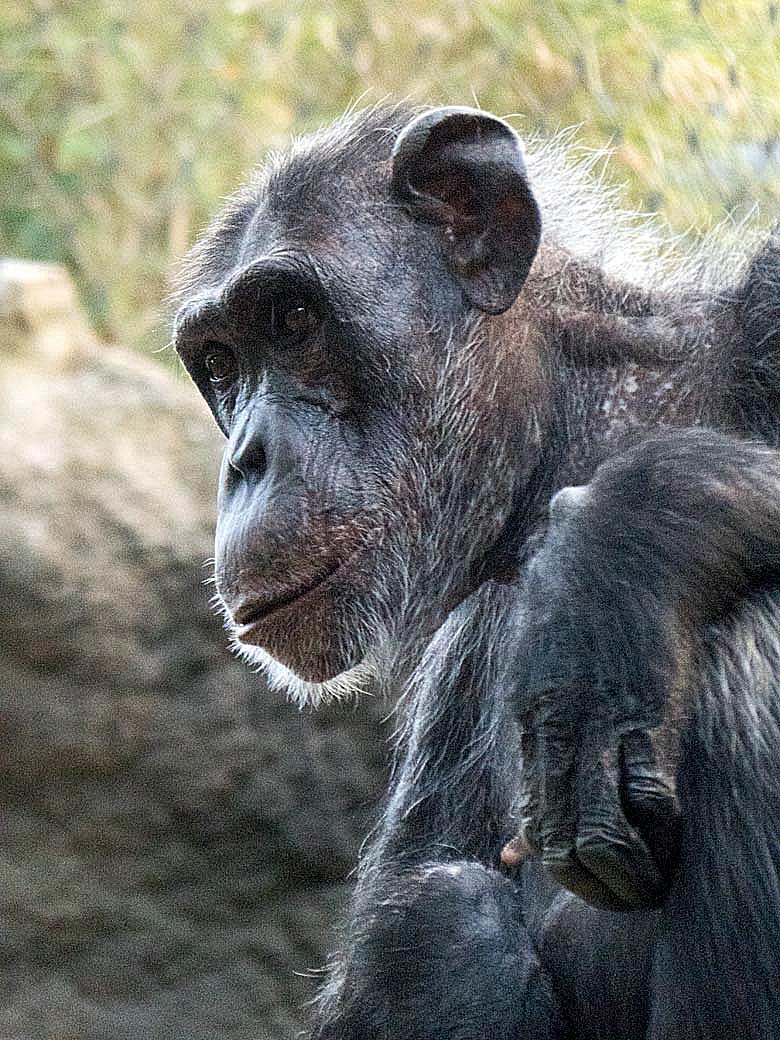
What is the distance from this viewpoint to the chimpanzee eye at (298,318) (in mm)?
2670

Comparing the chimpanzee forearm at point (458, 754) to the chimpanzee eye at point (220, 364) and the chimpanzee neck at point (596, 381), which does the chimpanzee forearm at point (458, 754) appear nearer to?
the chimpanzee neck at point (596, 381)

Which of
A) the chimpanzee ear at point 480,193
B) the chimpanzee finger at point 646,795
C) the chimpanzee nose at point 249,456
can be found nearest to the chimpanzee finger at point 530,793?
the chimpanzee finger at point 646,795

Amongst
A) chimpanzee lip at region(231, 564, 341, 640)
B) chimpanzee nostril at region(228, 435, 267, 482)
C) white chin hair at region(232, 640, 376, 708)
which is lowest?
white chin hair at region(232, 640, 376, 708)

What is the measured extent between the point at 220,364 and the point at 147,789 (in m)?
1.73

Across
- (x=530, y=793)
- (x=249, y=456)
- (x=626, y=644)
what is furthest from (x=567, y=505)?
(x=249, y=456)

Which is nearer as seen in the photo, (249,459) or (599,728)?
(599,728)

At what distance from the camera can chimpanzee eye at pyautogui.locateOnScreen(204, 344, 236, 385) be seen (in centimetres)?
285

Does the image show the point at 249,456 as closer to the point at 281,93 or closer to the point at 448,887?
the point at 448,887

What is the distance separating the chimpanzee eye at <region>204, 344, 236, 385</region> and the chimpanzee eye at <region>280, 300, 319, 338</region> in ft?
0.55

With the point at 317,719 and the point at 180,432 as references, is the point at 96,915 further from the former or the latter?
the point at 180,432

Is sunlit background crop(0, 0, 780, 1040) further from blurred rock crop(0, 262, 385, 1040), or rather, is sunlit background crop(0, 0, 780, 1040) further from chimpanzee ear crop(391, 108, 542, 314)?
chimpanzee ear crop(391, 108, 542, 314)

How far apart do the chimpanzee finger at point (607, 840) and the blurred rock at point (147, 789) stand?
2.28 m

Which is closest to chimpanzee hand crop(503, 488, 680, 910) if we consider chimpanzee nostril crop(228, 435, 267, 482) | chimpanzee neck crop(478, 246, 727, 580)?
chimpanzee neck crop(478, 246, 727, 580)

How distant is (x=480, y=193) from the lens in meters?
2.67
